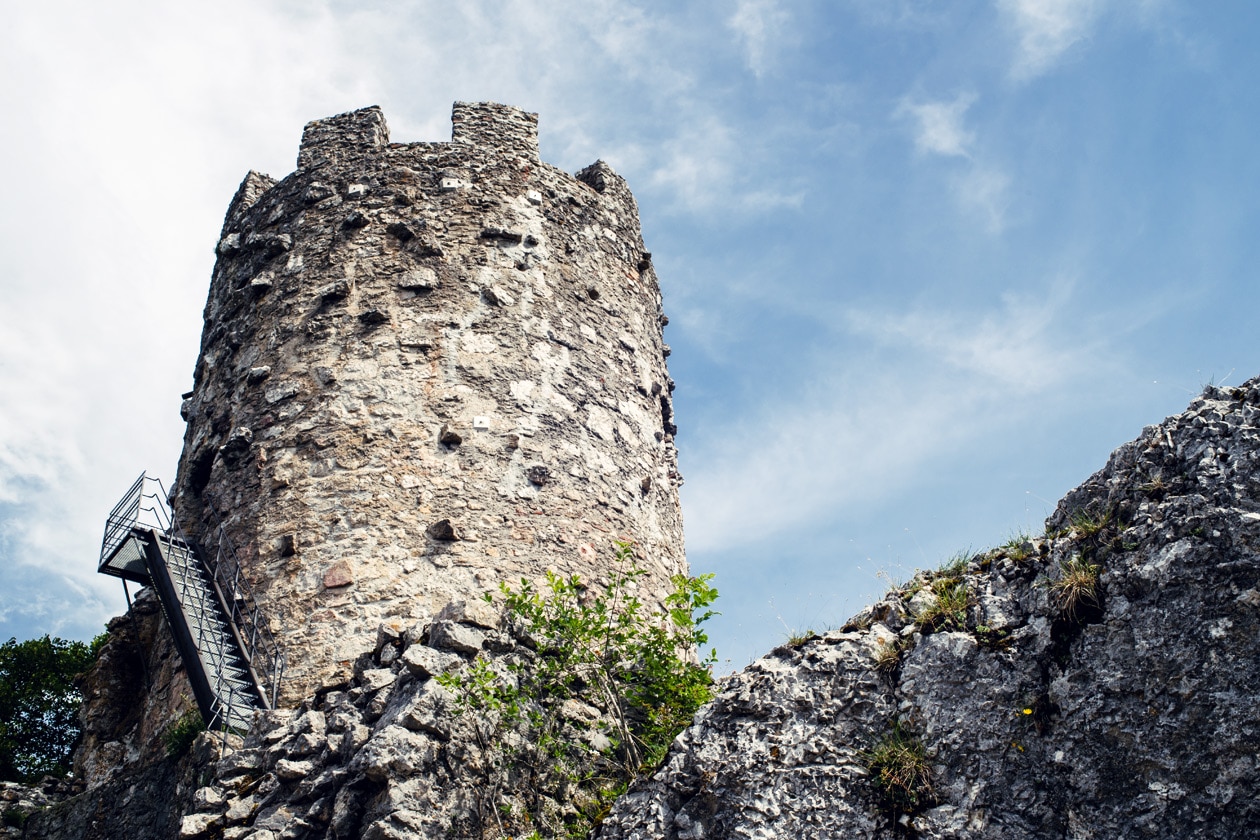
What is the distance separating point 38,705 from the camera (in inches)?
723

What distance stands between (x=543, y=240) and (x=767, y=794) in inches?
253

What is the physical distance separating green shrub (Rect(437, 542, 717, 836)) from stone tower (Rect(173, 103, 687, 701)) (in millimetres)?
1144

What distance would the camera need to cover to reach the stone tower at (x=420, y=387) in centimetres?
834

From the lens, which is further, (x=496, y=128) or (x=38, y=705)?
(x=38, y=705)

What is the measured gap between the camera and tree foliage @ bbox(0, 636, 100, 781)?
57.3 feet

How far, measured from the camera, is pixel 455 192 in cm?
1042

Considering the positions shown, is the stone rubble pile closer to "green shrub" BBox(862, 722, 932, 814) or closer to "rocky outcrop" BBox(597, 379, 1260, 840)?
"rocky outcrop" BBox(597, 379, 1260, 840)

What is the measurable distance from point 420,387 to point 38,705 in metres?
13.3

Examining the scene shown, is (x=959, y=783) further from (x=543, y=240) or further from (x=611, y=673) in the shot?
(x=543, y=240)

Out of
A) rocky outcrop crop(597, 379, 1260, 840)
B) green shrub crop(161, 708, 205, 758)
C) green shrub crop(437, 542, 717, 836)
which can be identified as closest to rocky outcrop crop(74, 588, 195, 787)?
green shrub crop(161, 708, 205, 758)

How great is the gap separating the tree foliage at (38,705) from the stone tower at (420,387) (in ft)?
33.2

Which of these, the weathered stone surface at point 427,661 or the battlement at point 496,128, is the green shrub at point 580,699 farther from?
the battlement at point 496,128

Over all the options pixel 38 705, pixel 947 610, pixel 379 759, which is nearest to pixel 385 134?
pixel 379 759

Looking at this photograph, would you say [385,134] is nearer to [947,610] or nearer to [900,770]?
[947,610]
